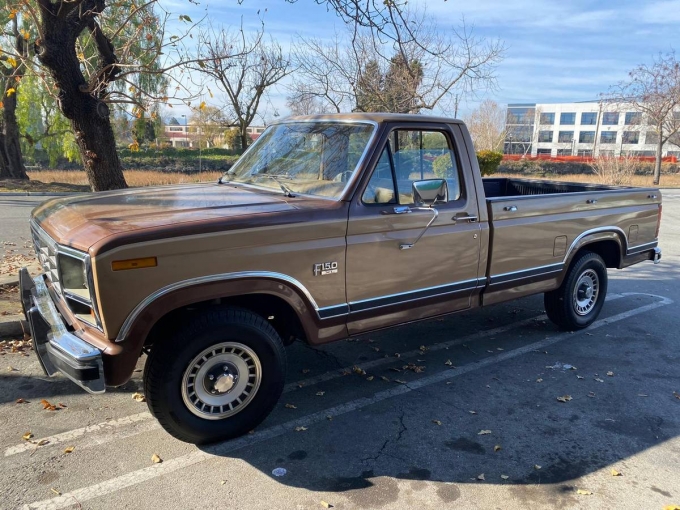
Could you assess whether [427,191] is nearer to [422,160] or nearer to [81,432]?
[422,160]

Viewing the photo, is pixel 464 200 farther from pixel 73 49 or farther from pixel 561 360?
pixel 73 49

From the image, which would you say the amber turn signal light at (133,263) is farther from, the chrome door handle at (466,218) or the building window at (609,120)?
the building window at (609,120)

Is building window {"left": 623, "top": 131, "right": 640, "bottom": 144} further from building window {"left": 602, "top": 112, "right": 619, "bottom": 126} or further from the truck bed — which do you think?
the truck bed

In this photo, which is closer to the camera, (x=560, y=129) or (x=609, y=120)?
(x=609, y=120)

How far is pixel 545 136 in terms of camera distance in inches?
3935

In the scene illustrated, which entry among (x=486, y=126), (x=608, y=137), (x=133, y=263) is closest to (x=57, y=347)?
(x=133, y=263)

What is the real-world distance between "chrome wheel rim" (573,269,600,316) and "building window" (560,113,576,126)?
→ 106m

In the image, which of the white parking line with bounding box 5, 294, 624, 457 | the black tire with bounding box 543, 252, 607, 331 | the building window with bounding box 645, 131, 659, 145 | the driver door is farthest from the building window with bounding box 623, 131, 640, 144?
the white parking line with bounding box 5, 294, 624, 457

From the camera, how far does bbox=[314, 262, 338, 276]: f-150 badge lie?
11.8 feet

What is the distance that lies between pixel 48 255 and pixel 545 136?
352ft

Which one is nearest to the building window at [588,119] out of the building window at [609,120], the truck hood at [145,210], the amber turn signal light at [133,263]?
the building window at [609,120]

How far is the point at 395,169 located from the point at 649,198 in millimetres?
3768

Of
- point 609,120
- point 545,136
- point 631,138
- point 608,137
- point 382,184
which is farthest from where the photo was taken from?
point 545,136

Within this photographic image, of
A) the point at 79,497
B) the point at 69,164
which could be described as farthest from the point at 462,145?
the point at 69,164
